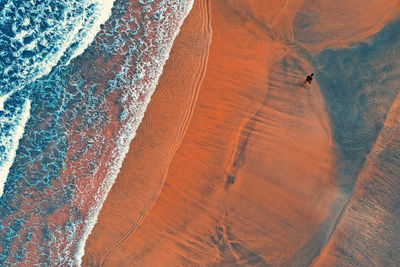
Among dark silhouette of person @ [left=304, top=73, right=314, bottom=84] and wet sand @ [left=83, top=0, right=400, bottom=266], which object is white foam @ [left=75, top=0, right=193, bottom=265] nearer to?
wet sand @ [left=83, top=0, right=400, bottom=266]

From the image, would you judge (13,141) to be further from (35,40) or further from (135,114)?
(135,114)

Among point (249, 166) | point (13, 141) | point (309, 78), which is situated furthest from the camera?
point (249, 166)

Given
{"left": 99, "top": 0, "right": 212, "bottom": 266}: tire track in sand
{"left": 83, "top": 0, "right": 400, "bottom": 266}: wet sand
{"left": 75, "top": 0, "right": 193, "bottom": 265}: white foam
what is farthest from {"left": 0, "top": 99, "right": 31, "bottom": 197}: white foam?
{"left": 99, "top": 0, "right": 212, "bottom": 266}: tire track in sand

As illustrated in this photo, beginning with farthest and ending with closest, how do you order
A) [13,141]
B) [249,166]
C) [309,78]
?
[249,166] → [13,141] → [309,78]

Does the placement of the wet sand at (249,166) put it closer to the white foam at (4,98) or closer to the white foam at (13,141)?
the white foam at (13,141)

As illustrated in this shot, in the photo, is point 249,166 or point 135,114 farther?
point 249,166

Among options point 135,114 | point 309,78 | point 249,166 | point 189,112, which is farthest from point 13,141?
point 309,78
